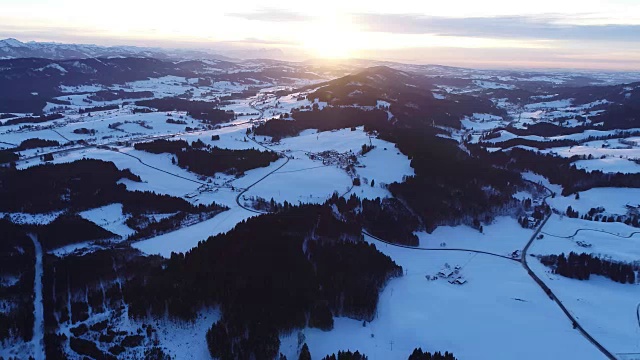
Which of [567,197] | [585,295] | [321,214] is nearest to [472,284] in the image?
[585,295]

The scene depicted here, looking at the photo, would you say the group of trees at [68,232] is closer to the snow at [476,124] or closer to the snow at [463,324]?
the snow at [463,324]

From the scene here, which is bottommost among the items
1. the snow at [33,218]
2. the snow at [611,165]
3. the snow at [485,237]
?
the snow at [33,218]

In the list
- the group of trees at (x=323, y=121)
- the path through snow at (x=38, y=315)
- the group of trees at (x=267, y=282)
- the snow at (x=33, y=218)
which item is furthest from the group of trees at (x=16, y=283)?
the group of trees at (x=323, y=121)

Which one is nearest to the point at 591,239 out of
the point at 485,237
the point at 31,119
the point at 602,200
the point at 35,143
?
the point at 485,237

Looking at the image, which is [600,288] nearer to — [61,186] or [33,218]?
[33,218]

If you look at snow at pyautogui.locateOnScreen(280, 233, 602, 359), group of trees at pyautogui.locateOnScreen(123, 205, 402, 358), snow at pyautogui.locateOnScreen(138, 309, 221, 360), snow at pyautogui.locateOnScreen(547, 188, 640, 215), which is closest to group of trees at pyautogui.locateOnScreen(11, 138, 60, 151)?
group of trees at pyautogui.locateOnScreen(123, 205, 402, 358)

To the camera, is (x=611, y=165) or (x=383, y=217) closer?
(x=383, y=217)

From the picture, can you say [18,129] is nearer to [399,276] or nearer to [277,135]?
[277,135]
